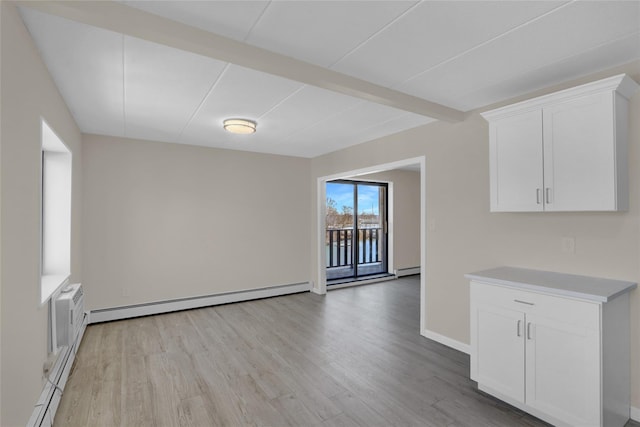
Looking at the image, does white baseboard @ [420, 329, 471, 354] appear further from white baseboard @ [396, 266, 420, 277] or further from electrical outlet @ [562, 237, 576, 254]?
white baseboard @ [396, 266, 420, 277]

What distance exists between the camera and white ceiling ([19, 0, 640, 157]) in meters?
1.67

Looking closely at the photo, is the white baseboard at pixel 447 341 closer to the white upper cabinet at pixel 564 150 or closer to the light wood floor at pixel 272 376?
the light wood floor at pixel 272 376

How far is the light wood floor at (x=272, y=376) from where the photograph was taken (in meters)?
2.22

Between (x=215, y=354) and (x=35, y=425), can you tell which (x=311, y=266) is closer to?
(x=215, y=354)

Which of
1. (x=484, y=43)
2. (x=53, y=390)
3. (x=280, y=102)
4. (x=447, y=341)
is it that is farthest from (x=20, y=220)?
(x=447, y=341)

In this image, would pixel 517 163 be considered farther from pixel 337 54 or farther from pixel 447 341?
pixel 447 341

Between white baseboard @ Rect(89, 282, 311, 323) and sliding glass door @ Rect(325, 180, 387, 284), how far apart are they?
56.9 inches

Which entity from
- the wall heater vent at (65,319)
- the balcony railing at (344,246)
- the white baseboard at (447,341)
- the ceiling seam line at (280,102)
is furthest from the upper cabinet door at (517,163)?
the balcony railing at (344,246)

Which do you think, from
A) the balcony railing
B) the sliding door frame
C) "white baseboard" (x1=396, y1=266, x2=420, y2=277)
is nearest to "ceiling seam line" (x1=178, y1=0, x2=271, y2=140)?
the sliding door frame

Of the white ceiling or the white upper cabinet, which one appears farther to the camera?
the white upper cabinet

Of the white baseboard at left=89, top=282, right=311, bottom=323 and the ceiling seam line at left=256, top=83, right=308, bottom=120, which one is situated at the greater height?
the ceiling seam line at left=256, top=83, right=308, bottom=120

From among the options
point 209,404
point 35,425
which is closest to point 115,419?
point 35,425

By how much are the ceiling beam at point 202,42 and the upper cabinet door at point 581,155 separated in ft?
4.04

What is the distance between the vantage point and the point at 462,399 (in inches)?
94.7
